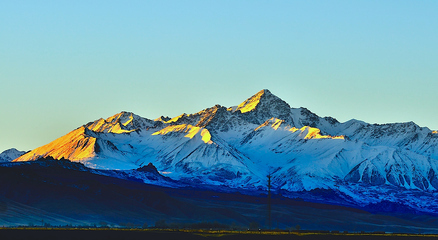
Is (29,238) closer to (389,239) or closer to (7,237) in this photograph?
(7,237)

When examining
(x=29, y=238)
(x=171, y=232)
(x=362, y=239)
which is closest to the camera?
(x=29, y=238)

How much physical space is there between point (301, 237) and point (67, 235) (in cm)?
4703

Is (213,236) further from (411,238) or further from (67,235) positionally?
(411,238)

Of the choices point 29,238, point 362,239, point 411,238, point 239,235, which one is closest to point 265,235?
point 239,235

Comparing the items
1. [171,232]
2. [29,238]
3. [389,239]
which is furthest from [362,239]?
[29,238]

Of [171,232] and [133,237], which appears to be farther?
[171,232]

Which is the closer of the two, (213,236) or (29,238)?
(29,238)

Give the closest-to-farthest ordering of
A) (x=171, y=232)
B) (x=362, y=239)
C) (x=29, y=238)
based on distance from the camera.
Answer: (x=29, y=238)
(x=362, y=239)
(x=171, y=232)

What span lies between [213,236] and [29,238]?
37.6 metres

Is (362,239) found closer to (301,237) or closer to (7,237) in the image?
(301,237)

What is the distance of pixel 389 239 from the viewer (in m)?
186

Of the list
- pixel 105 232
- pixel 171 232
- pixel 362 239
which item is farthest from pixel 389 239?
pixel 105 232

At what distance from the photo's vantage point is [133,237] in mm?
173875

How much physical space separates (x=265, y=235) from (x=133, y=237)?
96.7 feet
